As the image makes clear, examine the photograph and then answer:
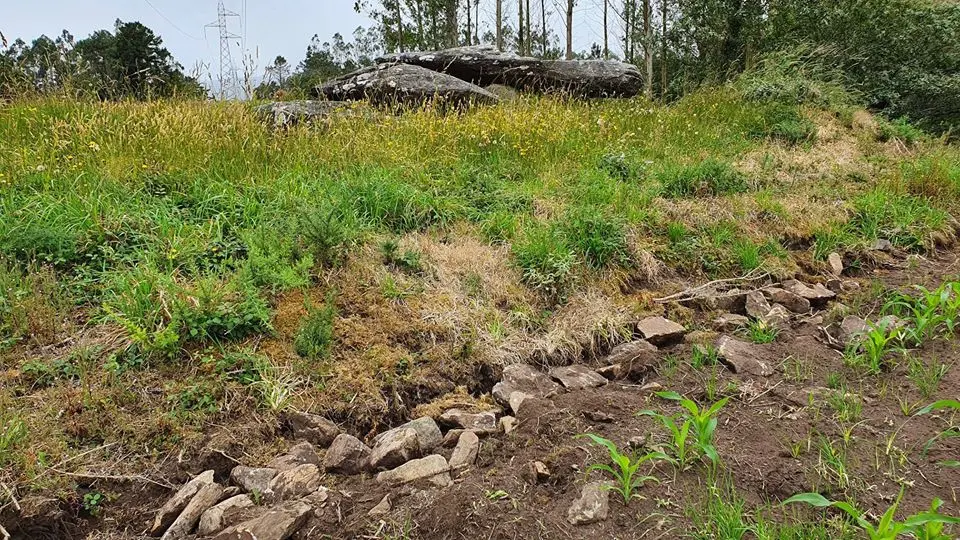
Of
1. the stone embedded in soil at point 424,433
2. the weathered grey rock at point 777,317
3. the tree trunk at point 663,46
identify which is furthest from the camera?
the tree trunk at point 663,46

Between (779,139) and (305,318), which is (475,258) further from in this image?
(779,139)

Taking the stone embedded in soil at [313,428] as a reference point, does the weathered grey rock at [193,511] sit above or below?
below

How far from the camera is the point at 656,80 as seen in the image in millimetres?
19219

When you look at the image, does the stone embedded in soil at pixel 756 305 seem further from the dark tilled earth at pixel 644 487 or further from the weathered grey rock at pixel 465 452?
the weathered grey rock at pixel 465 452

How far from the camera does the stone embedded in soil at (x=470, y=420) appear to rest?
8.10 feet

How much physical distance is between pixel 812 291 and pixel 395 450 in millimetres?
3252

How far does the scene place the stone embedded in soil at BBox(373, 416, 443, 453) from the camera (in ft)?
7.72

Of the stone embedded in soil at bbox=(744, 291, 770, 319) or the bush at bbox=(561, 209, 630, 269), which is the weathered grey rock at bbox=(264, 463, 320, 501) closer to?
the bush at bbox=(561, 209, 630, 269)

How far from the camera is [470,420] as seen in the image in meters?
2.52

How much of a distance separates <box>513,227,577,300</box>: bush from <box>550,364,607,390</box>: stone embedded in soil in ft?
2.41

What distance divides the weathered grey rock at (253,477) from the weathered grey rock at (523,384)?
114 centimetres

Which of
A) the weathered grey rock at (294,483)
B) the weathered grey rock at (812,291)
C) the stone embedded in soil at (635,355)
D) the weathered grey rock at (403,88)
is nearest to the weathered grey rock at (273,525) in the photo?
the weathered grey rock at (294,483)

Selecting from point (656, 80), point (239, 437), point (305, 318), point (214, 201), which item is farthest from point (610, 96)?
point (656, 80)

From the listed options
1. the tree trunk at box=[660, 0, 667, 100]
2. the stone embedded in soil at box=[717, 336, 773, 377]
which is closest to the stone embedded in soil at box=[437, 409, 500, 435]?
the stone embedded in soil at box=[717, 336, 773, 377]
